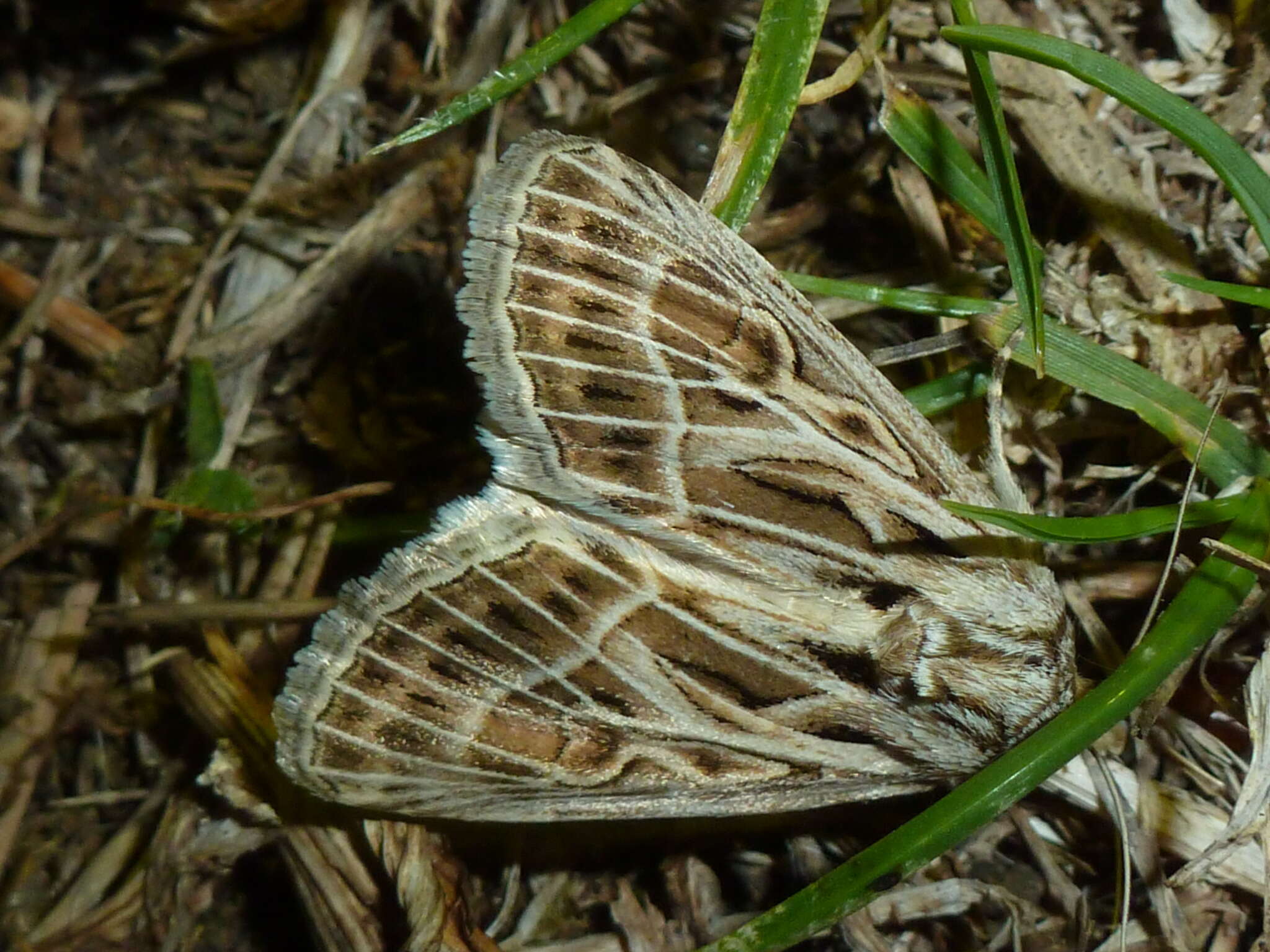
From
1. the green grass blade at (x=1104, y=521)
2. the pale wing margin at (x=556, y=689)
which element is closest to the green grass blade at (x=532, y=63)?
the pale wing margin at (x=556, y=689)

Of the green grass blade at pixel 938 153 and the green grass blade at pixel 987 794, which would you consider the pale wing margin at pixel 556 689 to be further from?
the green grass blade at pixel 938 153

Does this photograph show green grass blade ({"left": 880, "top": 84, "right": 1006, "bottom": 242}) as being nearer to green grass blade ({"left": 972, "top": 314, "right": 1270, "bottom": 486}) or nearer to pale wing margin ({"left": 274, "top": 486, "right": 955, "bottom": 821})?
green grass blade ({"left": 972, "top": 314, "right": 1270, "bottom": 486})

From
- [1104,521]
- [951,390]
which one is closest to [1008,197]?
[951,390]

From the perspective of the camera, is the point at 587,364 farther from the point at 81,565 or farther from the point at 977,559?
the point at 81,565

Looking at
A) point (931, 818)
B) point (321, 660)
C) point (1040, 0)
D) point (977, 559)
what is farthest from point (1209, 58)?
point (321, 660)

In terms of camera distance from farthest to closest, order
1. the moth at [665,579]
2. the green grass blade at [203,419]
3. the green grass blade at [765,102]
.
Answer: the green grass blade at [203,419]
the green grass blade at [765,102]
the moth at [665,579]

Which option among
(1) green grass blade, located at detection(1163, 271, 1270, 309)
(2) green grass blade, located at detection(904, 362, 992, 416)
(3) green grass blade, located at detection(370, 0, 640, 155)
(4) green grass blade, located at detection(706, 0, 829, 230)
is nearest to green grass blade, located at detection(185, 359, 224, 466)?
(3) green grass blade, located at detection(370, 0, 640, 155)
